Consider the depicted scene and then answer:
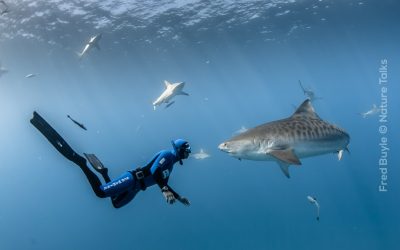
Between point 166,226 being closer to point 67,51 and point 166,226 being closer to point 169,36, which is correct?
point 169,36

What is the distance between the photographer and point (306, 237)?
1094 inches

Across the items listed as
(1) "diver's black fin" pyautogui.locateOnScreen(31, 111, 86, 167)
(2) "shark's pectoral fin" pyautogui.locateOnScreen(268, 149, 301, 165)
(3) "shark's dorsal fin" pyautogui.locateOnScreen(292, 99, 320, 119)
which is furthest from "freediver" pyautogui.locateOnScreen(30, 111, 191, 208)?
(3) "shark's dorsal fin" pyautogui.locateOnScreen(292, 99, 320, 119)

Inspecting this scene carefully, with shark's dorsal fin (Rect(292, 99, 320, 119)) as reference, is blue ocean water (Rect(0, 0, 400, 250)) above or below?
below

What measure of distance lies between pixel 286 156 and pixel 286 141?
2.87ft

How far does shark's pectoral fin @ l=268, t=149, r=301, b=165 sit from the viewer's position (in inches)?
262

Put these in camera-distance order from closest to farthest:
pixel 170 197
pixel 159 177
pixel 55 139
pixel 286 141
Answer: pixel 170 197
pixel 55 139
pixel 159 177
pixel 286 141

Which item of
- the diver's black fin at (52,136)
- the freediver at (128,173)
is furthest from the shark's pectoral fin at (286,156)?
the diver's black fin at (52,136)

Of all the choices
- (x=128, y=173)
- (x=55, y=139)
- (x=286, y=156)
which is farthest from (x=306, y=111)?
(x=55, y=139)

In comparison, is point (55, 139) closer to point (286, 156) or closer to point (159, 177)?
point (159, 177)

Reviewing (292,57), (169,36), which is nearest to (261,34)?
(169,36)

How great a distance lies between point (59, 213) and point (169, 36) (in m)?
25.5

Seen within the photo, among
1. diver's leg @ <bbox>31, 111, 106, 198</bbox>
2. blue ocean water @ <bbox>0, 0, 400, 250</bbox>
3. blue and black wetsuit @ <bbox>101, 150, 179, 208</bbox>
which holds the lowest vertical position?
blue ocean water @ <bbox>0, 0, 400, 250</bbox>

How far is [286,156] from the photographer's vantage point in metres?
6.93

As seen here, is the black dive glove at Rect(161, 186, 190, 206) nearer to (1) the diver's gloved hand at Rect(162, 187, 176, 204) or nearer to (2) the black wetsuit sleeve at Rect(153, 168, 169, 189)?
(1) the diver's gloved hand at Rect(162, 187, 176, 204)
